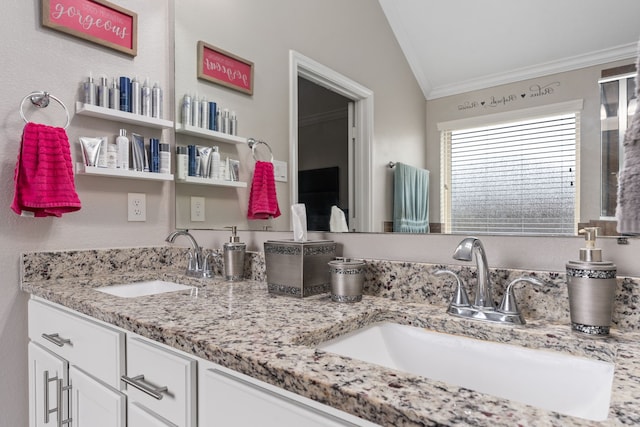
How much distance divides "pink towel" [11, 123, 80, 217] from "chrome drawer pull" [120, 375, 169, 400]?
0.69m

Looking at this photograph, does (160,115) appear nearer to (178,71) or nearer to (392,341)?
(178,71)

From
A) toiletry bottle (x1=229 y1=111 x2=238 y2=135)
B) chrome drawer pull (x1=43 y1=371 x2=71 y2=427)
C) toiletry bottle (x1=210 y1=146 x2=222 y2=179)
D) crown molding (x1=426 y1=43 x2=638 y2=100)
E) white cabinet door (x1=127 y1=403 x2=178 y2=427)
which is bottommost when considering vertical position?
chrome drawer pull (x1=43 y1=371 x2=71 y2=427)

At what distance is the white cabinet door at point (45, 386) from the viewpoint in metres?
1.12

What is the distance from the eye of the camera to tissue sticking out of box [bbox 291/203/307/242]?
1.23 meters

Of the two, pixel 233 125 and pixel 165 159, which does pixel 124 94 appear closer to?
pixel 165 159

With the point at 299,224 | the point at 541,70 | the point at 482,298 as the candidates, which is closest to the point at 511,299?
the point at 482,298

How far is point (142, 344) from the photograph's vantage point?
0.86 metres

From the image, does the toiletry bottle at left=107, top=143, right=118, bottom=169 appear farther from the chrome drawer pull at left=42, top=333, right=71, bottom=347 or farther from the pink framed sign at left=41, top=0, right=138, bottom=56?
the chrome drawer pull at left=42, top=333, right=71, bottom=347

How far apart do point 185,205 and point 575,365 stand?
150cm

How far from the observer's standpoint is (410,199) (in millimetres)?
1071

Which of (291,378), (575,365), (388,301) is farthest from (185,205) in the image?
(575,365)

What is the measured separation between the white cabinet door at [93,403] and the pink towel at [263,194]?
0.74 metres

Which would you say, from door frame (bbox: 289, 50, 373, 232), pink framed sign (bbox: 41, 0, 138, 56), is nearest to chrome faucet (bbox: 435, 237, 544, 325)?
door frame (bbox: 289, 50, 373, 232)

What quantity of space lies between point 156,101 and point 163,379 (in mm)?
1217
